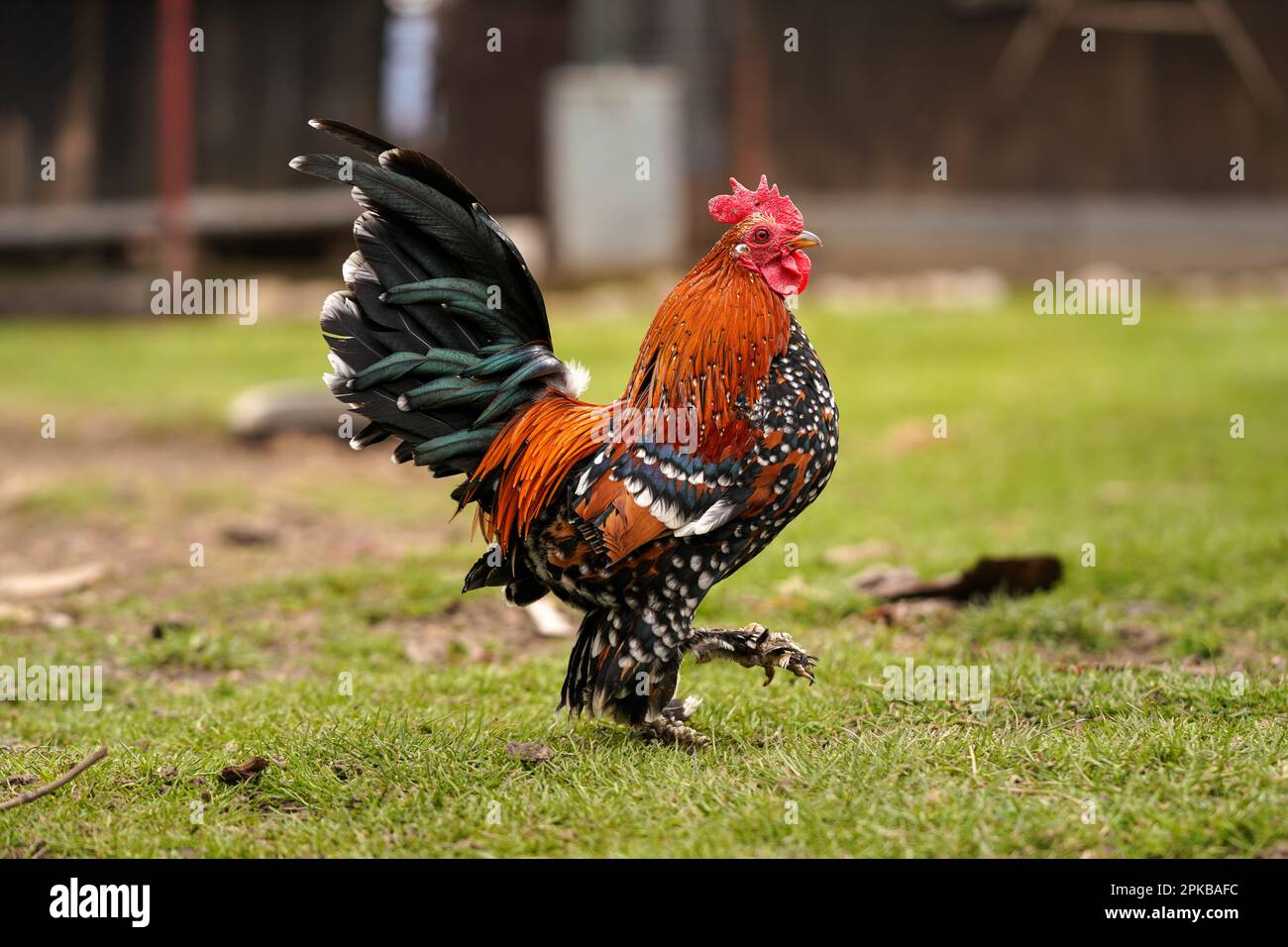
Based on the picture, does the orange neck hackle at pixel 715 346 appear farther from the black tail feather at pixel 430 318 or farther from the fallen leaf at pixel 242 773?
the fallen leaf at pixel 242 773

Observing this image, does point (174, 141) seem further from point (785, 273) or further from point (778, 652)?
point (778, 652)

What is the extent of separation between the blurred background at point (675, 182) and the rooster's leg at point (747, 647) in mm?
6952

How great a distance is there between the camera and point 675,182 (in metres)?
17.2

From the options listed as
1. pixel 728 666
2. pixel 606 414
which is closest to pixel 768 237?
pixel 606 414

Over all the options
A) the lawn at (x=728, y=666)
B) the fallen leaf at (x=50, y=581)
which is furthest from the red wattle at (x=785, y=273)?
the fallen leaf at (x=50, y=581)

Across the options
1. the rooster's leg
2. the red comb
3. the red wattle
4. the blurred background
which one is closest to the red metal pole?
the blurred background

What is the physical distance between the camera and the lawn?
3.92 meters

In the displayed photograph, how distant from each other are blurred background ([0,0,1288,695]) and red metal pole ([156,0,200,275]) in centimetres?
4

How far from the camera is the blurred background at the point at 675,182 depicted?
1305 centimetres

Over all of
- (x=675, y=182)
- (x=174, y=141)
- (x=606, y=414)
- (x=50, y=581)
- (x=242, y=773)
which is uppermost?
(x=174, y=141)

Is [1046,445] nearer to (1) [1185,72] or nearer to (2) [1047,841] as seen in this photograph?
(2) [1047,841]

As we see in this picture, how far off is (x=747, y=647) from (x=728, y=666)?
1.38 metres

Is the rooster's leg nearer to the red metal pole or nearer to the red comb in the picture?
the red comb

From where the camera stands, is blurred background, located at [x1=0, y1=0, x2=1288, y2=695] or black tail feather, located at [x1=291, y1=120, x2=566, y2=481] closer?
black tail feather, located at [x1=291, y1=120, x2=566, y2=481]
